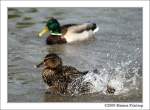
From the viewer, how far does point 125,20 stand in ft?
30.0

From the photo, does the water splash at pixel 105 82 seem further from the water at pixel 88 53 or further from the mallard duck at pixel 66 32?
the mallard duck at pixel 66 32

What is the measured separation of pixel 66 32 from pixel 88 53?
42.3 inches

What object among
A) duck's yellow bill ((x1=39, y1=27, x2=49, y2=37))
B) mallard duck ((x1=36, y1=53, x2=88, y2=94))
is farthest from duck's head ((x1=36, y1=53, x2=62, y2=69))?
duck's yellow bill ((x1=39, y1=27, x2=49, y2=37))

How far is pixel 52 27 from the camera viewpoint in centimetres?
971

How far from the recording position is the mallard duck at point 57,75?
774 cm

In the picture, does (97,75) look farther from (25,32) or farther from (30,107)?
(25,32)

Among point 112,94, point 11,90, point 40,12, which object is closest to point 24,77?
point 11,90

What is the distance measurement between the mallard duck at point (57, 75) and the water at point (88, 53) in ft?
0.23

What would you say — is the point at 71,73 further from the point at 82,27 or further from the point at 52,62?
the point at 82,27

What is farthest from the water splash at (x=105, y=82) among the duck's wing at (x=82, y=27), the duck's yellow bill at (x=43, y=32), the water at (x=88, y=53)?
the duck's yellow bill at (x=43, y=32)

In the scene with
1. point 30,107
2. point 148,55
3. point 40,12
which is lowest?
point 30,107

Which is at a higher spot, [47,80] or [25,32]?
[25,32]

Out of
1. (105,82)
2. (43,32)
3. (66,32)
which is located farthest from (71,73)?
(66,32)

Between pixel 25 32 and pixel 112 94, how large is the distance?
198 cm
